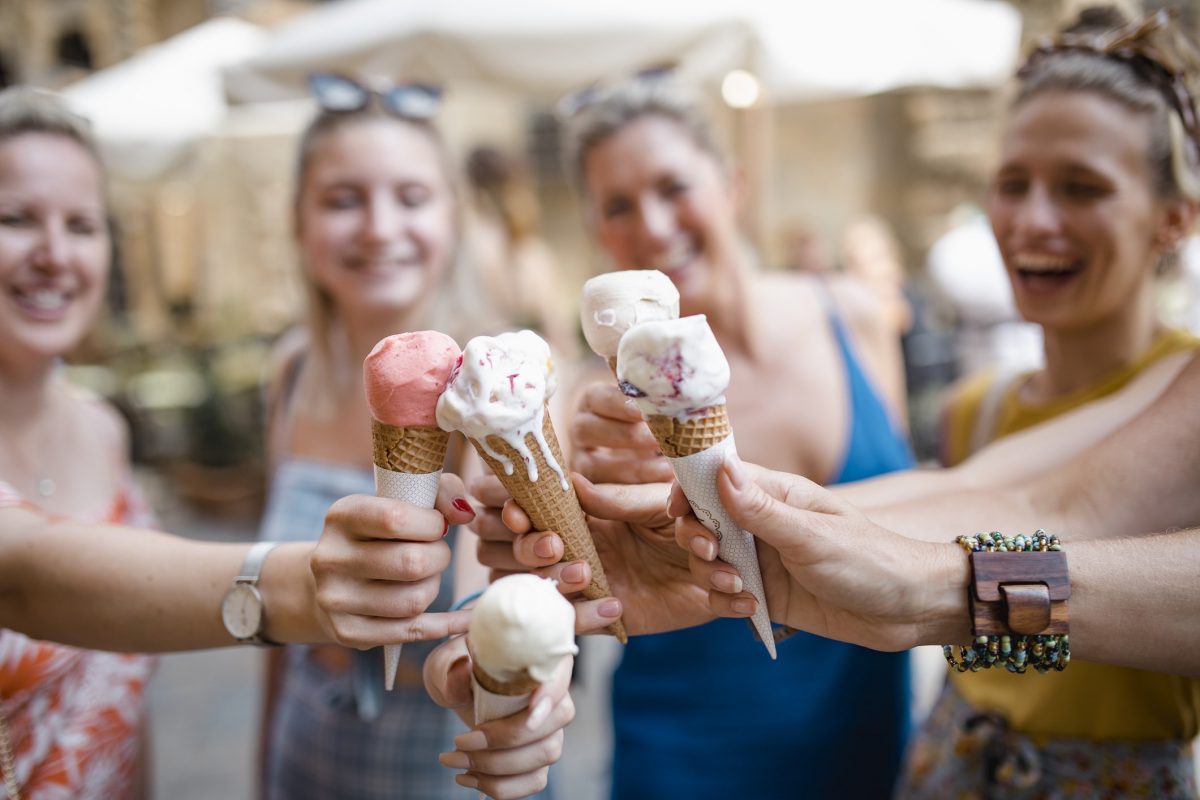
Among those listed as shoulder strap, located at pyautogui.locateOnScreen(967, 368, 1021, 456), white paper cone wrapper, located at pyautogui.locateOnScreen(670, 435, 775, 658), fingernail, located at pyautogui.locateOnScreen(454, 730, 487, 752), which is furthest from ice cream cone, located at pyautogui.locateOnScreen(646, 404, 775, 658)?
shoulder strap, located at pyautogui.locateOnScreen(967, 368, 1021, 456)

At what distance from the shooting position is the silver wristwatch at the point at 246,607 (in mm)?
1517

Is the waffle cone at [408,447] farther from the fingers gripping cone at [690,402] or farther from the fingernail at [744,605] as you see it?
the fingernail at [744,605]

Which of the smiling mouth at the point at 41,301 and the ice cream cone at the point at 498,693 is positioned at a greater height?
the smiling mouth at the point at 41,301

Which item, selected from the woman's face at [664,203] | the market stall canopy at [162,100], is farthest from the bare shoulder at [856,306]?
the market stall canopy at [162,100]

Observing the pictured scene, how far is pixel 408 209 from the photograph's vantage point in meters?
2.55

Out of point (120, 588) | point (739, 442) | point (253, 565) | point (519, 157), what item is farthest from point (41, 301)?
point (519, 157)

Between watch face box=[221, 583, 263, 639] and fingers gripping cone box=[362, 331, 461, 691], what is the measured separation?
0.37m

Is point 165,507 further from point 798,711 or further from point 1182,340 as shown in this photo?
point 1182,340

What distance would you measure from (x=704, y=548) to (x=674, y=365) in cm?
33

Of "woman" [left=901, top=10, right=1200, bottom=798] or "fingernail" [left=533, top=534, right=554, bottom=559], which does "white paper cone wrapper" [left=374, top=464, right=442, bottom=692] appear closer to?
"fingernail" [left=533, top=534, right=554, bottom=559]

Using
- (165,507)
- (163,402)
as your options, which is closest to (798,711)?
(165,507)

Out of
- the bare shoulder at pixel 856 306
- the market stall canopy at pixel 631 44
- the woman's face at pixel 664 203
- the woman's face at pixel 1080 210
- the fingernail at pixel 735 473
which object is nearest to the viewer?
the fingernail at pixel 735 473

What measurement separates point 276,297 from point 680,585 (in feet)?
44.1

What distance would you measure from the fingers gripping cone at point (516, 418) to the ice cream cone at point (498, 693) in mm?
286
